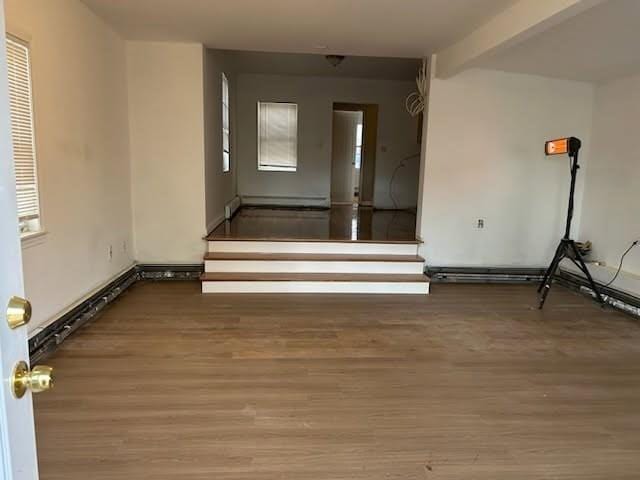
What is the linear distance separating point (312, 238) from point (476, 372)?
269 centimetres

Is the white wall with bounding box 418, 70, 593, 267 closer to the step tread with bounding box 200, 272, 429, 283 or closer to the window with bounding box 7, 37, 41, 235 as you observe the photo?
the step tread with bounding box 200, 272, 429, 283

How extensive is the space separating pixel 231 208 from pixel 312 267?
112 inches

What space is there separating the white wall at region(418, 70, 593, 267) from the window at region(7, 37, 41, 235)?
3699 mm

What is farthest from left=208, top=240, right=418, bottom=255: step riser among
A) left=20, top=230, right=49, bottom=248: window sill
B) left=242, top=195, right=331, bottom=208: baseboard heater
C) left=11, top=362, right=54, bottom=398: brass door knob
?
left=11, top=362, right=54, bottom=398: brass door knob

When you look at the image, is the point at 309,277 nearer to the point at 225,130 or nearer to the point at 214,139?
the point at 214,139

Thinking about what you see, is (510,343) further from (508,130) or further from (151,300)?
(151,300)

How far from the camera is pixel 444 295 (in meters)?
4.61

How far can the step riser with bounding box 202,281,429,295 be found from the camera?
442 centimetres

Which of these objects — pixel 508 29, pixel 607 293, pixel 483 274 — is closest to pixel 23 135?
pixel 508 29

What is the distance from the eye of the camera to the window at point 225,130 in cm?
660

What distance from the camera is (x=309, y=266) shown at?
4746 millimetres

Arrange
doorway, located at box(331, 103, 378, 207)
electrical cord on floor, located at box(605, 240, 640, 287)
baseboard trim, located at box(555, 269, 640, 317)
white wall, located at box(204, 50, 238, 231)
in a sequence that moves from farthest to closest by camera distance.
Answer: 1. doorway, located at box(331, 103, 378, 207)
2. white wall, located at box(204, 50, 238, 231)
3. electrical cord on floor, located at box(605, 240, 640, 287)
4. baseboard trim, located at box(555, 269, 640, 317)

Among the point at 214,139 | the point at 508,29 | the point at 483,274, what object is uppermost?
the point at 508,29

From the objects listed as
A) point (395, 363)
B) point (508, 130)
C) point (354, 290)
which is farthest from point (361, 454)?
point (508, 130)
